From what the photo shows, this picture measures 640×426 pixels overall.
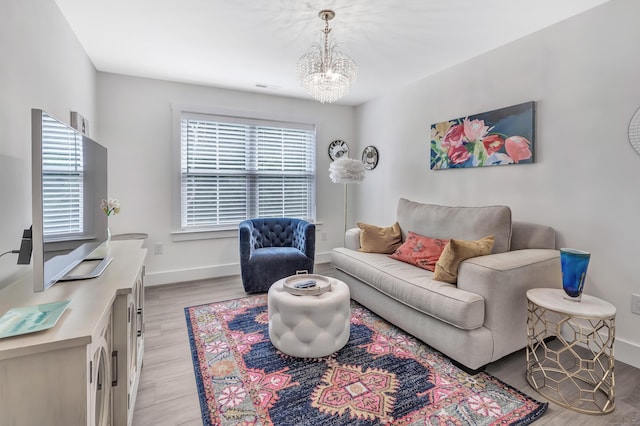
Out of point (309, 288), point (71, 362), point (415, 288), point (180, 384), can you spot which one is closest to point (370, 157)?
point (415, 288)

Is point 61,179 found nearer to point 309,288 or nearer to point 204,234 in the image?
point 309,288

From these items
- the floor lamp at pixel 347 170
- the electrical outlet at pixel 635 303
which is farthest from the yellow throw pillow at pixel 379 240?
the electrical outlet at pixel 635 303

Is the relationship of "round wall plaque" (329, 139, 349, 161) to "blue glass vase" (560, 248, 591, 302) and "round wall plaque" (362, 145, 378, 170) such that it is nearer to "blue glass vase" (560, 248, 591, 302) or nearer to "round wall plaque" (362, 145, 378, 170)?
"round wall plaque" (362, 145, 378, 170)

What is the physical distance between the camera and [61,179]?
128cm

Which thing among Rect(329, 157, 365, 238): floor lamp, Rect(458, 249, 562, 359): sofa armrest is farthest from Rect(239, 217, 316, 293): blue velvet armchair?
Rect(458, 249, 562, 359): sofa armrest

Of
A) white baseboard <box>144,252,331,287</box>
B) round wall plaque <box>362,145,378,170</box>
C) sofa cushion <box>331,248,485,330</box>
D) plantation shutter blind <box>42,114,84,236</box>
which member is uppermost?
round wall plaque <box>362,145,378,170</box>

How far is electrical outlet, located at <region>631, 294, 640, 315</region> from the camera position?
6.68 ft

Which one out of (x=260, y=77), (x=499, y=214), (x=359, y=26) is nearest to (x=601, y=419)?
(x=499, y=214)

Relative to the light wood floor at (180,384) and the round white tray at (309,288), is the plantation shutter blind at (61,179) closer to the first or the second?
the light wood floor at (180,384)

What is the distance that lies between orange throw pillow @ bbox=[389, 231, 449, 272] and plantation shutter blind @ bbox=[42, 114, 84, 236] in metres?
2.46

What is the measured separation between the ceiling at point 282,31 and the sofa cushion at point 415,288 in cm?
202

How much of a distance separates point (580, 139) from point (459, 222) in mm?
1066

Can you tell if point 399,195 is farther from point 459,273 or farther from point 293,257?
point 459,273

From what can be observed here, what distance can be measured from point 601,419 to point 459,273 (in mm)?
979
